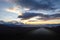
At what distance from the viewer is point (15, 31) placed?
11.4 ft

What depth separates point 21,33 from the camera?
11.2 ft

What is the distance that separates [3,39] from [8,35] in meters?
0.19

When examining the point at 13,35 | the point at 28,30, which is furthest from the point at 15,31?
the point at 28,30

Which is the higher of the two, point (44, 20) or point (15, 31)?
point (44, 20)

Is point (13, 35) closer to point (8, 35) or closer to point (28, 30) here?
point (8, 35)

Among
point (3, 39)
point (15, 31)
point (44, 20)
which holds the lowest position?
point (3, 39)

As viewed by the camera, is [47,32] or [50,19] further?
[47,32]

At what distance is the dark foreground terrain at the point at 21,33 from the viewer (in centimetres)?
332

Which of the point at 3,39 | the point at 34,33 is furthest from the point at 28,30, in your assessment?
the point at 3,39

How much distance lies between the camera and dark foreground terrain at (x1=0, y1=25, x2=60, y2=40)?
332 centimetres

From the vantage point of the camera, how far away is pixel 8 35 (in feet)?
11.4

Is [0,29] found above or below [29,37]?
above

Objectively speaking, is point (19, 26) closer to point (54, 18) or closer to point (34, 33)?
point (34, 33)

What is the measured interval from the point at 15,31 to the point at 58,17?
1.34 m
